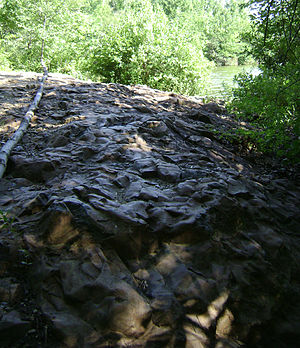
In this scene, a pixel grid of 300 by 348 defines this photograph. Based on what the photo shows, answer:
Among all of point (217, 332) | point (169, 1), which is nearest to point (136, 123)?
point (217, 332)

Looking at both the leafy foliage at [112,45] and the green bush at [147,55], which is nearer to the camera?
the green bush at [147,55]

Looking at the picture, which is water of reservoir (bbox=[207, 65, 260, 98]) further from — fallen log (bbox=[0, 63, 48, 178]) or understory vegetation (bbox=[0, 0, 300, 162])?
fallen log (bbox=[0, 63, 48, 178])

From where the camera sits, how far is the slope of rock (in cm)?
175

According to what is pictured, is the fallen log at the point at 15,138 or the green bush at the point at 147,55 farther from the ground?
the green bush at the point at 147,55

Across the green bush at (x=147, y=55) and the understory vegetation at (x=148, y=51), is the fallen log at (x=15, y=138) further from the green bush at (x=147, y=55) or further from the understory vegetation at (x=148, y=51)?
the green bush at (x=147, y=55)

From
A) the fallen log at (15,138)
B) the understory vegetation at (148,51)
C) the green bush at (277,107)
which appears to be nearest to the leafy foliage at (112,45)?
the understory vegetation at (148,51)

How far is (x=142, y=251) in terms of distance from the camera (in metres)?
2.27

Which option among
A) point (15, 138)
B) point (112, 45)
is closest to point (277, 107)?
point (15, 138)

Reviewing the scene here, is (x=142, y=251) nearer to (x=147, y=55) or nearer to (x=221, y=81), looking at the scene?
(x=147, y=55)

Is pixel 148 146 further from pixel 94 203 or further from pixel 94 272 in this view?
pixel 94 272

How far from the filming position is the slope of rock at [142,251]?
68.8 inches

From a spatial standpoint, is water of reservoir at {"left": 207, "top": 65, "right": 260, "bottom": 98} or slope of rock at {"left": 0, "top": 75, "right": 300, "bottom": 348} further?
water of reservoir at {"left": 207, "top": 65, "right": 260, "bottom": 98}

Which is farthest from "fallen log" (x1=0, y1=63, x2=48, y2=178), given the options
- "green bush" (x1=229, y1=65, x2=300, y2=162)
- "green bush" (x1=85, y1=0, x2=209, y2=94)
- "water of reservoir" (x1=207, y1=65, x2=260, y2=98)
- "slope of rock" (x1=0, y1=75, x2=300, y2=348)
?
"green bush" (x1=85, y1=0, x2=209, y2=94)

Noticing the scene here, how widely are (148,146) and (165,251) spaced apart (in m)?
2.01
